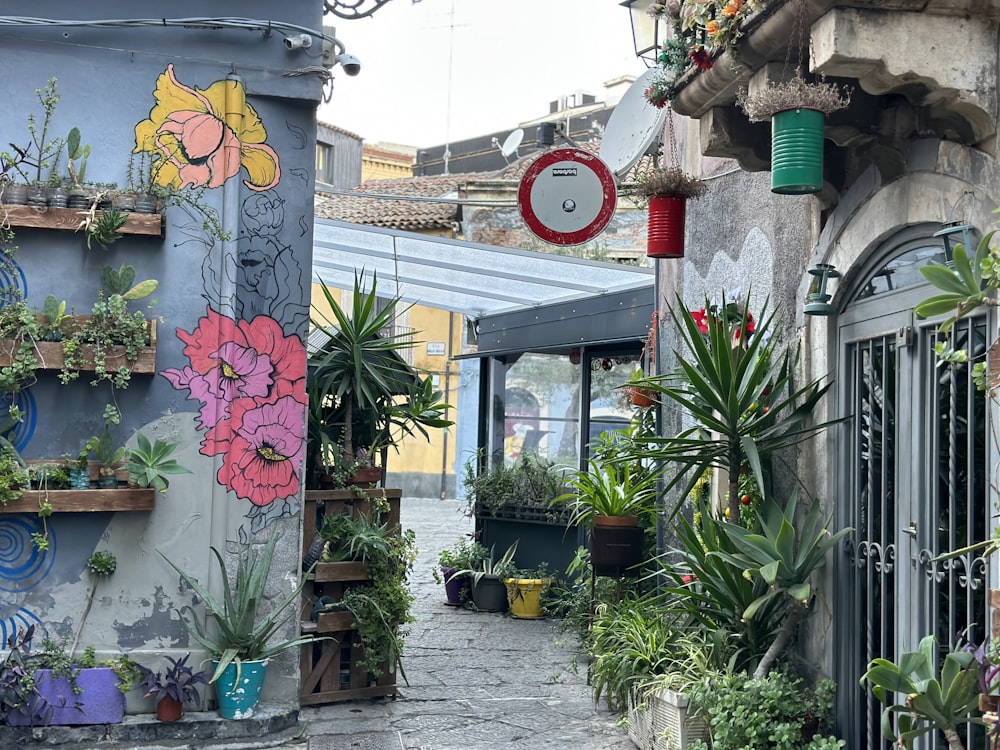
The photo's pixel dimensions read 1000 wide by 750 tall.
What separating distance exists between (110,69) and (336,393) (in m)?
2.24

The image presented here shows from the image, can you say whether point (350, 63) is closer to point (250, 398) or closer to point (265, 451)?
point (250, 398)

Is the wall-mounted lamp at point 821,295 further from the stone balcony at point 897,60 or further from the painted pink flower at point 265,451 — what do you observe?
the painted pink flower at point 265,451

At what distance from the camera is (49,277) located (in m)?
5.77

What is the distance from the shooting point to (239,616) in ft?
19.0

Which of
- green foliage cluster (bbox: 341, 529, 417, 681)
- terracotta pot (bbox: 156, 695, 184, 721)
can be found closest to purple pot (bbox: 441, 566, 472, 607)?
green foliage cluster (bbox: 341, 529, 417, 681)

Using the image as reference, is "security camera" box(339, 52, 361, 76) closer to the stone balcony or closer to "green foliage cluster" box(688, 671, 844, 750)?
the stone balcony

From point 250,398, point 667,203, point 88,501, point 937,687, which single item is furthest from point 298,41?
point 937,687

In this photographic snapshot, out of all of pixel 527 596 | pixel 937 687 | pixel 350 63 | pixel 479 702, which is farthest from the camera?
pixel 527 596

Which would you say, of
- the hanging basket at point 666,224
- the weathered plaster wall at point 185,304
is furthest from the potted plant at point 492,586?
the hanging basket at point 666,224

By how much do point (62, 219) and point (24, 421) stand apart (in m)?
1.06

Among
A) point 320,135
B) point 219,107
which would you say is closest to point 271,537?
point 219,107

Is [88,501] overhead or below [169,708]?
overhead

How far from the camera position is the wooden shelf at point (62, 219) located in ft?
18.5

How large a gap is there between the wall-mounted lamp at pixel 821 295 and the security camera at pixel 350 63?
9.21ft
